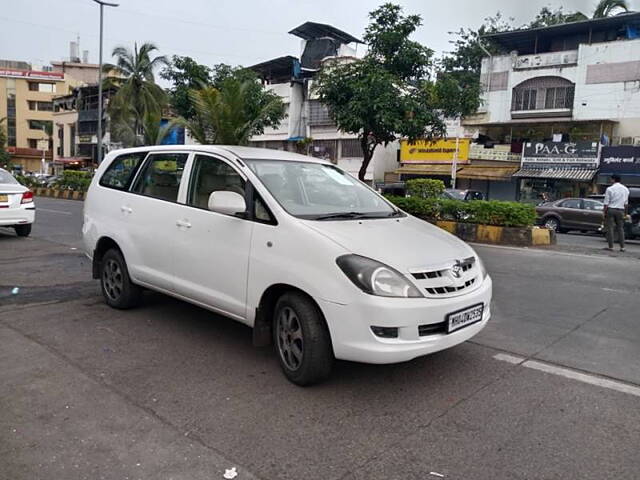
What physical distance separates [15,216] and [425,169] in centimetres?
2523

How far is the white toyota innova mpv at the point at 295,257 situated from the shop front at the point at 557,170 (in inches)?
932

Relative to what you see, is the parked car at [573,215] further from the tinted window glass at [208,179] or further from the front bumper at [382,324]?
the front bumper at [382,324]

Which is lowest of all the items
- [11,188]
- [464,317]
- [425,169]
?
[464,317]

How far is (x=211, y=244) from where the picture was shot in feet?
14.2

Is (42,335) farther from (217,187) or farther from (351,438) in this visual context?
(351,438)

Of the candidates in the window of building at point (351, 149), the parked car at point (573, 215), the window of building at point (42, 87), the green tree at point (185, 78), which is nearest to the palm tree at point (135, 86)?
the green tree at point (185, 78)

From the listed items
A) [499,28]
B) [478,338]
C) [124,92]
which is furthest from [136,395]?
[499,28]

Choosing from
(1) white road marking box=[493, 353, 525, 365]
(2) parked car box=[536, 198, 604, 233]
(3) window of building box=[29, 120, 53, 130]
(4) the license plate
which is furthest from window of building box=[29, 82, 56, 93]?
(4) the license plate

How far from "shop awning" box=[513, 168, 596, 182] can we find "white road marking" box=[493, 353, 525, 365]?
80.4 ft

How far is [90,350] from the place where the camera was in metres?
4.42

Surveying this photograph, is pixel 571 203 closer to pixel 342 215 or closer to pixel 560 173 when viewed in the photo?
pixel 560 173

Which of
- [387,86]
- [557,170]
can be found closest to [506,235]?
[387,86]

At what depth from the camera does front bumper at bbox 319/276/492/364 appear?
3.35 meters

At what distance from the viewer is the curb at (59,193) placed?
2819 cm
